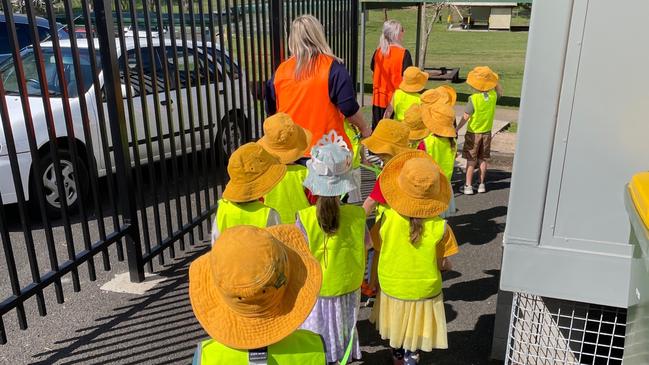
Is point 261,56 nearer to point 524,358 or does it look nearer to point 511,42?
point 524,358

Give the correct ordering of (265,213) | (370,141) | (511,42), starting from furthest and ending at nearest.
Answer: (511,42)
(370,141)
(265,213)

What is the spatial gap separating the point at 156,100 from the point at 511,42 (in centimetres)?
2661

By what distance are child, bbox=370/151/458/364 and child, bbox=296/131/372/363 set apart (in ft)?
0.51

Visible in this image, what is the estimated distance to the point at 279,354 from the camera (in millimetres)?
1879

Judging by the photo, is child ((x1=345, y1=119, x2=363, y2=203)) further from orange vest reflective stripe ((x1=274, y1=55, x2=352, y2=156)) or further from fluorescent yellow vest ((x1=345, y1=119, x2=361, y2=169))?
orange vest reflective stripe ((x1=274, y1=55, x2=352, y2=156))

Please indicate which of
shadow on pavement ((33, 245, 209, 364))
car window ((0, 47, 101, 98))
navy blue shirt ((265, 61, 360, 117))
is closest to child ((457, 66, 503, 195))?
navy blue shirt ((265, 61, 360, 117))

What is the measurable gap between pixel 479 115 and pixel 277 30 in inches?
91.0

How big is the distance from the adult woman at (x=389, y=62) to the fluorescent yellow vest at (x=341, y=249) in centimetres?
419

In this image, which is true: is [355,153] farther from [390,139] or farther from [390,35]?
[390,35]

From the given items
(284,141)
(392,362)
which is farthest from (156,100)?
(392,362)

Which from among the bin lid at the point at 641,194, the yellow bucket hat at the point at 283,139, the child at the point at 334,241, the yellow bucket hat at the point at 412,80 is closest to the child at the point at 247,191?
the child at the point at 334,241

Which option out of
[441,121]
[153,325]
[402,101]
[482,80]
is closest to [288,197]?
[153,325]

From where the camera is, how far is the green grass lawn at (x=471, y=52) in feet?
49.4

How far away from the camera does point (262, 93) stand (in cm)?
570
